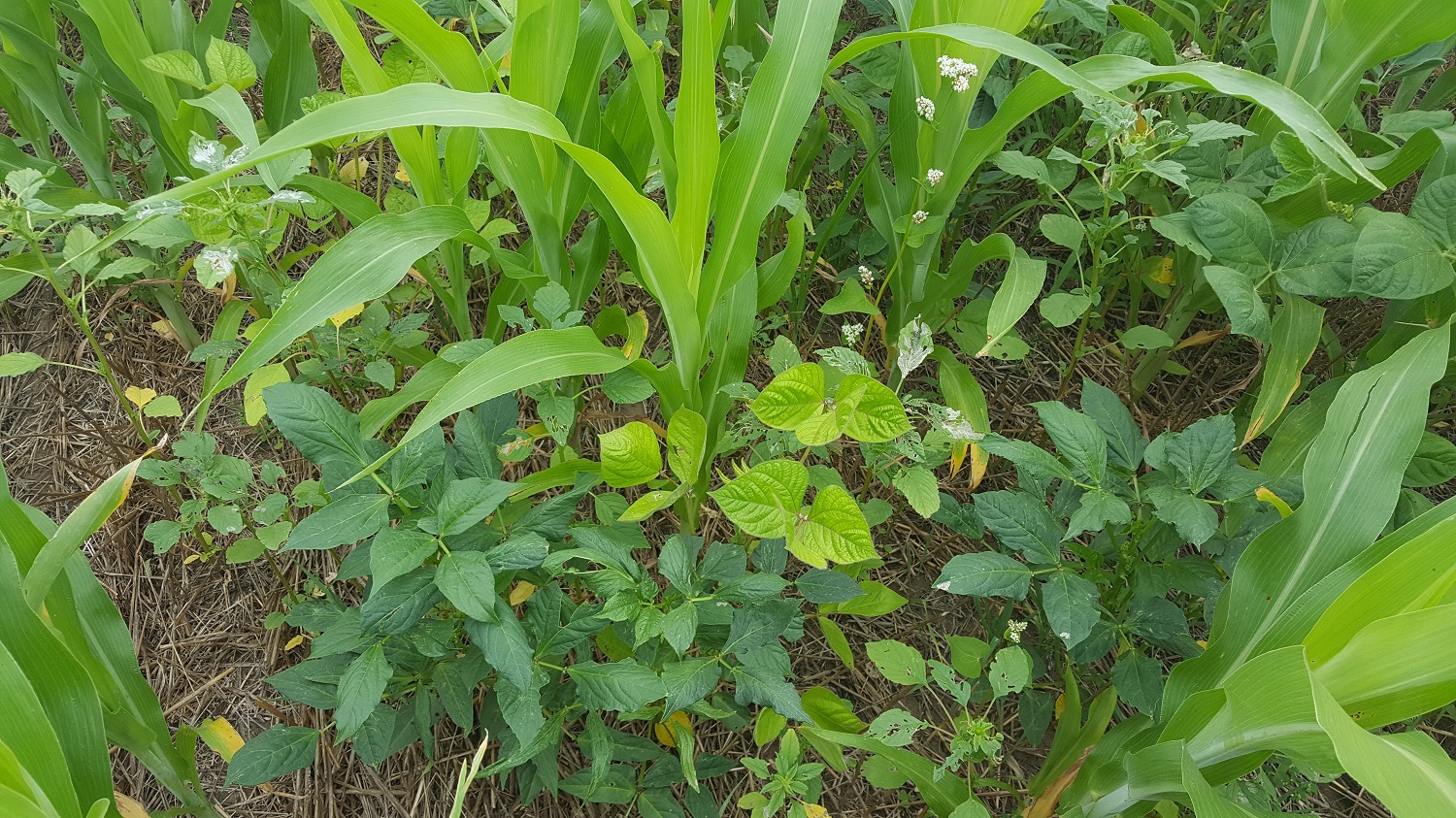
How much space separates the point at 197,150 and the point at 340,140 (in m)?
0.37

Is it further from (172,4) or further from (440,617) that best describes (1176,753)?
(172,4)

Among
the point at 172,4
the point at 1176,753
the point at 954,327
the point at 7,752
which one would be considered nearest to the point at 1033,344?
the point at 954,327

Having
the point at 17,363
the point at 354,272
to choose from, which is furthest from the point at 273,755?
the point at 17,363

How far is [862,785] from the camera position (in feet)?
4.14

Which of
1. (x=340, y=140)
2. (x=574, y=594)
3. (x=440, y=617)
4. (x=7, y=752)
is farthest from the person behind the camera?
(x=340, y=140)

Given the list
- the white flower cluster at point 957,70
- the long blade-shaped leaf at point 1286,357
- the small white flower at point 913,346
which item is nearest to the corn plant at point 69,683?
the small white flower at point 913,346

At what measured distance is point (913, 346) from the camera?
111cm

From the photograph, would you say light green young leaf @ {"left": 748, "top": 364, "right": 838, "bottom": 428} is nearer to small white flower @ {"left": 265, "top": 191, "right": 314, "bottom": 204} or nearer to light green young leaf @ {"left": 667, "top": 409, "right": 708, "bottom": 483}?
light green young leaf @ {"left": 667, "top": 409, "right": 708, "bottom": 483}

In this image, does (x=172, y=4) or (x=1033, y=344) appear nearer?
(x=172, y=4)

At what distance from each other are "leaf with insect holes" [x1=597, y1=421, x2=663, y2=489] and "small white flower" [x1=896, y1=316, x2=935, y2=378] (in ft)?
1.12

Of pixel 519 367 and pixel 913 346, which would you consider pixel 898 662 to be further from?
pixel 519 367

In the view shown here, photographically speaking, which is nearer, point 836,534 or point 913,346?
point 836,534

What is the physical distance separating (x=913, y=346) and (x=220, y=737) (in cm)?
113

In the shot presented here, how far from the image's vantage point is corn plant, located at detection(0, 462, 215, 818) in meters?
0.76
